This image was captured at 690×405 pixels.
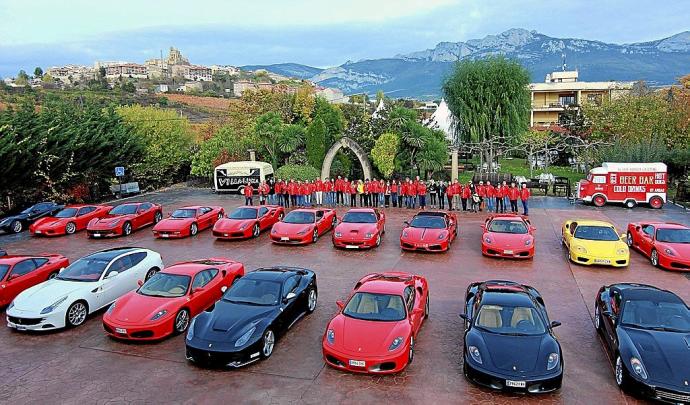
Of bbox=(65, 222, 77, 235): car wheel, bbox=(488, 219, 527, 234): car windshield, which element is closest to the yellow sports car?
bbox=(488, 219, 527, 234): car windshield

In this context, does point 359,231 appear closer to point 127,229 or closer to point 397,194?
point 397,194

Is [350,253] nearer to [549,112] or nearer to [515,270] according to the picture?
[515,270]

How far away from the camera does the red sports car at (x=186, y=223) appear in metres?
20.1

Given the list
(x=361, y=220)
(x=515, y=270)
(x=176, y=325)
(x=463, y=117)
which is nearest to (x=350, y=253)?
(x=361, y=220)

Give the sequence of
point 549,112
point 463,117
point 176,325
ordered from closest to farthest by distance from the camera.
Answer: point 176,325
point 463,117
point 549,112

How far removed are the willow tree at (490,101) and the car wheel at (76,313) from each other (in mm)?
34081

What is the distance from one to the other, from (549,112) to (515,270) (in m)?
65.7

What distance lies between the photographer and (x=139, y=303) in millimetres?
10445

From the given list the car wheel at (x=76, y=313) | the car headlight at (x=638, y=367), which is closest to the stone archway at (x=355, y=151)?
the car wheel at (x=76, y=313)

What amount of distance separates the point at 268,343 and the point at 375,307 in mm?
2046

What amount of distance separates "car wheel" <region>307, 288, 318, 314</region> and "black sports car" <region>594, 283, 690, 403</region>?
5.95 metres

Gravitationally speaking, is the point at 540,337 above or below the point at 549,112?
below

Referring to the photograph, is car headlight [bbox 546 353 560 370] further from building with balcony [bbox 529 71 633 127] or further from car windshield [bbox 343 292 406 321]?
building with balcony [bbox 529 71 633 127]

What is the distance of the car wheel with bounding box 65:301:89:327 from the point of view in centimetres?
1103
